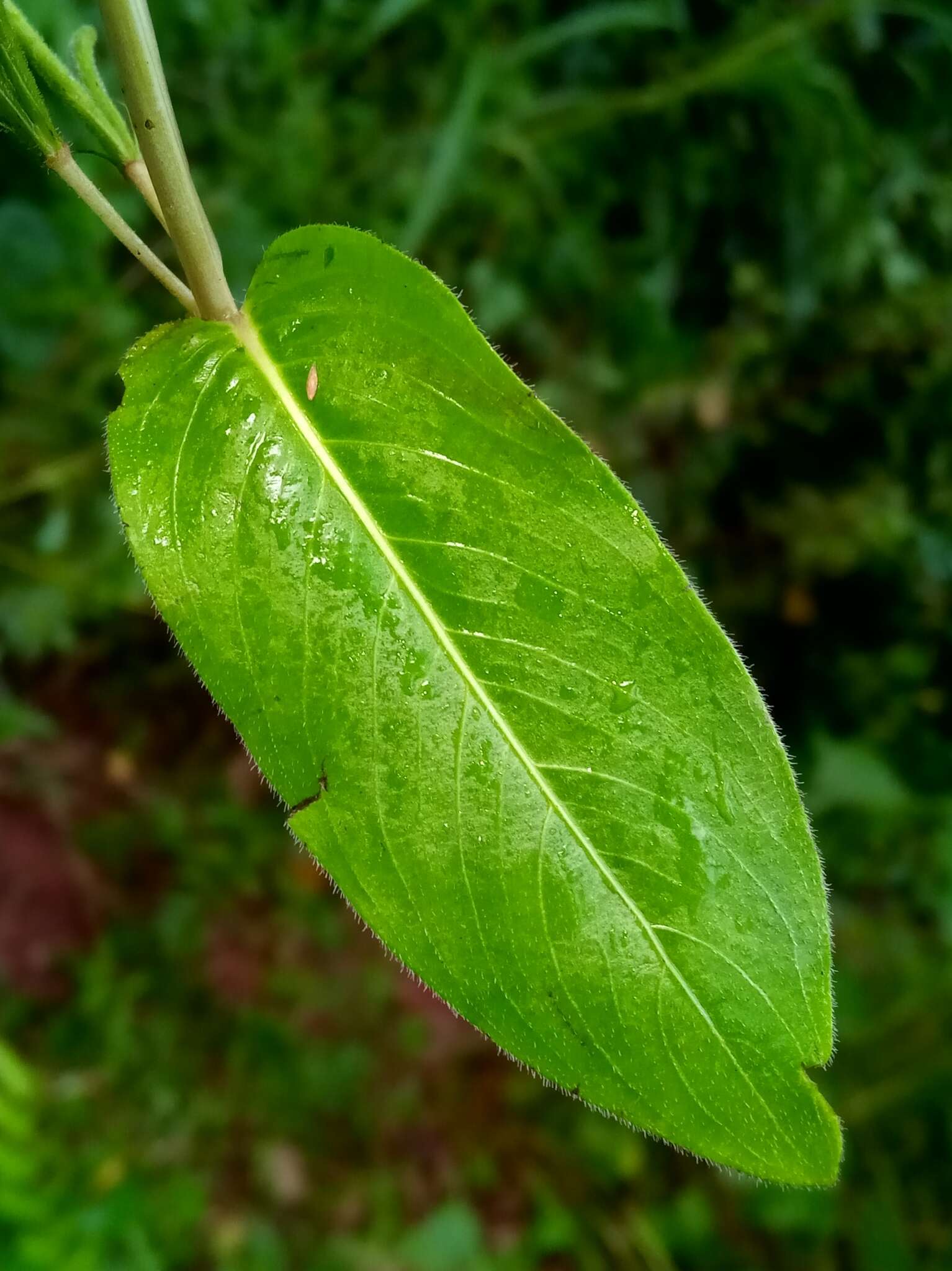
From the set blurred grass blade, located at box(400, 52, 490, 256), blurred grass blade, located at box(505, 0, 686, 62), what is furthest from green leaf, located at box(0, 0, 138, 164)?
blurred grass blade, located at box(505, 0, 686, 62)

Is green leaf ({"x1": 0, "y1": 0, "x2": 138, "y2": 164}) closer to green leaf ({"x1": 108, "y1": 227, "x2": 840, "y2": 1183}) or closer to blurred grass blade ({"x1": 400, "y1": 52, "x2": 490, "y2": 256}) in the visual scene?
green leaf ({"x1": 108, "y1": 227, "x2": 840, "y2": 1183})

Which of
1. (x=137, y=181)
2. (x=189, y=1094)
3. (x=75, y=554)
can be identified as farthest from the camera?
(x=189, y=1094)

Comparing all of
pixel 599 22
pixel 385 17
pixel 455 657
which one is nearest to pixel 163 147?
pixel 455 657

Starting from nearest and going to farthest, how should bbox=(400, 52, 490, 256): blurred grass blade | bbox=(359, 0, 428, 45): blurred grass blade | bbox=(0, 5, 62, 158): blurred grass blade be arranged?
1. bbox=(0, 5, 62, 158): blurred grass blade
2. bbox=(359, 0, 428, 45): blurred grass blade
3. bbox=(400, 52, 490, 256): blurred grass blade

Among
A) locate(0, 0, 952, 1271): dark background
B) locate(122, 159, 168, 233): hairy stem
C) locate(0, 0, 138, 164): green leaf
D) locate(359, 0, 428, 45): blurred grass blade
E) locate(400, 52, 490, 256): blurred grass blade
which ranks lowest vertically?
locate(0, 0, 952, 1271): dark background

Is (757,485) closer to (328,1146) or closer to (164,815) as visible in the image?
(164,815)

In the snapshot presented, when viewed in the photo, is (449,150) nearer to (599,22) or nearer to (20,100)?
(599,22)

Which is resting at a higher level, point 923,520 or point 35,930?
point 35,930

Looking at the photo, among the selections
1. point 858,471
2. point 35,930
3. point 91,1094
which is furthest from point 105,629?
point 858,471
